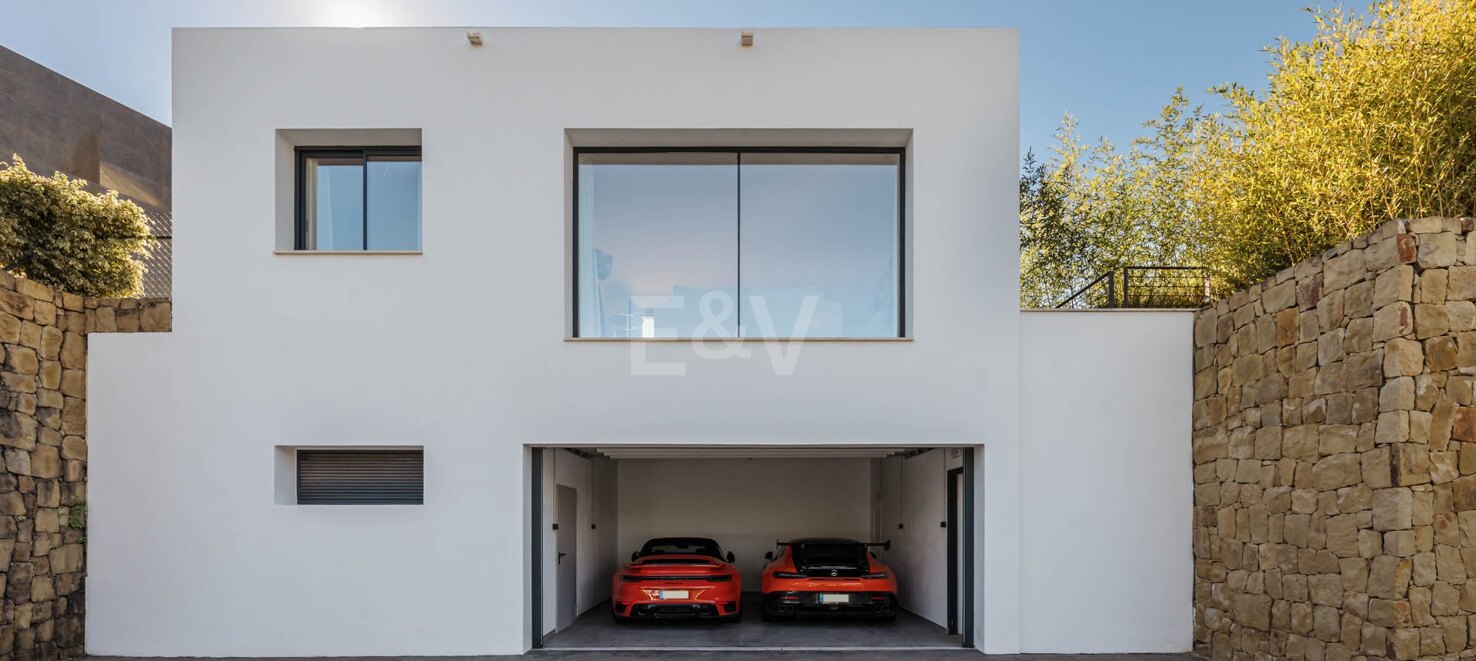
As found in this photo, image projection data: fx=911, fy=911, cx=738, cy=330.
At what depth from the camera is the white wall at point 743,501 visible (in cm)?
1402

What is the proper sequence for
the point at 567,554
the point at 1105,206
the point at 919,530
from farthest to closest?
the point at 1105,206 → the point at 919,530 → the point at 567,554

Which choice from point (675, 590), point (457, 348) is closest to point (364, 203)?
point (457, 348)

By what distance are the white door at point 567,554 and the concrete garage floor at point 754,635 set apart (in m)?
0.20

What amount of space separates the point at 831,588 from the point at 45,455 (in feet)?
24.4

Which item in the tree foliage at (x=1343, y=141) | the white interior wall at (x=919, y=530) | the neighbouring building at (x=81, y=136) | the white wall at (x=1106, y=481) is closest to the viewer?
the tree foliage at (x=1343, y=141)

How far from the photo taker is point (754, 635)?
9344 millimetres

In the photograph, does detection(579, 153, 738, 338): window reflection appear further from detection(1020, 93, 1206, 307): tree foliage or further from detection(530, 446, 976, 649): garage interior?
detection(1020, 93, 1206, 307): tree foliage

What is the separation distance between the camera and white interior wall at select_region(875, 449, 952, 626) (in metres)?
9.82

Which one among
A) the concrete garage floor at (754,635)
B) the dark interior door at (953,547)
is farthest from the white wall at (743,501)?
the dark interior door at (953,547)

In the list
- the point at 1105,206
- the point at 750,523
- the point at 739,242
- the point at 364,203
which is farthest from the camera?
the point at 1105,206

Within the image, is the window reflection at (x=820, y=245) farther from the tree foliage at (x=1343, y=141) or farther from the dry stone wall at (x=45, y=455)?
the dry stone wall at (x=45, y=455)

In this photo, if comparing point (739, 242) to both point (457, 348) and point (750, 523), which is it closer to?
point (457, 348)

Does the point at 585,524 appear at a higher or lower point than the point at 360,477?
lower

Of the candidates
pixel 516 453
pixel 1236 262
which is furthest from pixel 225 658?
pixel 1236 262
